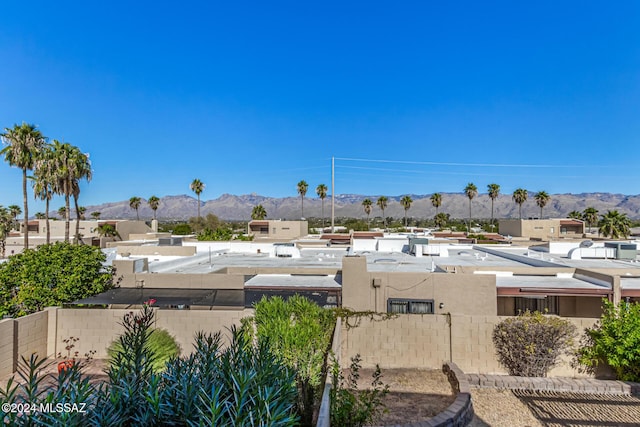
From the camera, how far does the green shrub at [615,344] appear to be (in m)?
9.07

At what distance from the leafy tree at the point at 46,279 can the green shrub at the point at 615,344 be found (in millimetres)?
15530

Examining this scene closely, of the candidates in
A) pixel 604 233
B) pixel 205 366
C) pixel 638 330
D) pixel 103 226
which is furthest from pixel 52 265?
pixel 604 233

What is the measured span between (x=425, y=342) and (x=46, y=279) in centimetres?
1246

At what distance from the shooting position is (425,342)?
10.5 metres

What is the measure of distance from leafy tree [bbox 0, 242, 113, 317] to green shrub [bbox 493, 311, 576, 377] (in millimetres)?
13685

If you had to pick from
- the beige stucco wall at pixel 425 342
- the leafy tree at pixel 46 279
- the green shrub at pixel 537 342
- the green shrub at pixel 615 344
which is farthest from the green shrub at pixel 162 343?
the green shrub at pixel 615 344

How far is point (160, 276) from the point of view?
14070 mm

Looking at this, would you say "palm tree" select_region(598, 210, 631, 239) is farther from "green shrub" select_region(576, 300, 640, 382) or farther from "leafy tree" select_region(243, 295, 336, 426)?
"leafy tree" select_region(243, 295, 336, 426)

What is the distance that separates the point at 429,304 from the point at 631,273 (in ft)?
30.2

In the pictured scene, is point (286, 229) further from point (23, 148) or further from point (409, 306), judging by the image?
point (409, 306)

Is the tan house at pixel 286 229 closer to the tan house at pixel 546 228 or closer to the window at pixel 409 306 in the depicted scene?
the tan house at pixel 546 228

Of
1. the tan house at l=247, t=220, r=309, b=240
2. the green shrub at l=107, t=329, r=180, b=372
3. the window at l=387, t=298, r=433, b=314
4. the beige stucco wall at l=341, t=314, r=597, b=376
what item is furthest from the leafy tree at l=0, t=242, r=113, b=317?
the tan house at l=247, t=220, r=309, b=240

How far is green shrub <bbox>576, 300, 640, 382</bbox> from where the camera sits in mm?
9070

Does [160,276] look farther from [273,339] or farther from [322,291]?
[273,339]
